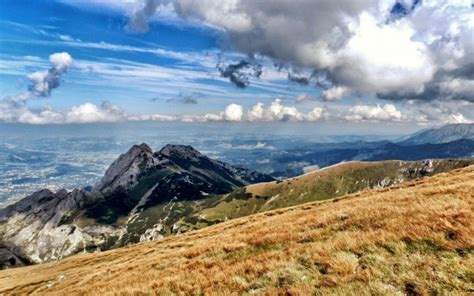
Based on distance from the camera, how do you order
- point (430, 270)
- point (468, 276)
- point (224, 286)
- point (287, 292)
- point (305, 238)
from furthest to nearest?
point (305, 238)
point (224, 286)
point (287, 292)
point (430, 270)
point (468, 276)

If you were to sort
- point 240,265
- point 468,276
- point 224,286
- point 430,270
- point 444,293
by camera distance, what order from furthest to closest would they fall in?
point 240,265
point 224,286
point 430,270
point 468,276
point 444,293

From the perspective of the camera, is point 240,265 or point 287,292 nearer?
point 287,292

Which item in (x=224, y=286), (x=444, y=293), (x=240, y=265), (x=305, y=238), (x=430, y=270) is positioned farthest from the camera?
(x=305, y=238)

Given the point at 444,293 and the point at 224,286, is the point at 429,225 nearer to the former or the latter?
the point at 444,293

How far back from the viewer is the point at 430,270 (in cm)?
1133

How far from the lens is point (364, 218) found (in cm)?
2039

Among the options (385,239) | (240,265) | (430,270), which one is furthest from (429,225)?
(240,265)

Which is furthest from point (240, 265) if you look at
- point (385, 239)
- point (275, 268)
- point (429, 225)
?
point (429, 225)

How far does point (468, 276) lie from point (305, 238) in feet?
33.2

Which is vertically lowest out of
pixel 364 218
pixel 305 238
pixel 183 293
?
pixel 183 293

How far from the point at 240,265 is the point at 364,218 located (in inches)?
305

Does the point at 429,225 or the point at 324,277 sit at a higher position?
the point at 429,225

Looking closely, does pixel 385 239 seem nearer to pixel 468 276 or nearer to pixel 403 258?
pixel 403 258

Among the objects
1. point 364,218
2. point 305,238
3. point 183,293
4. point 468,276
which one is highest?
point 468,276
